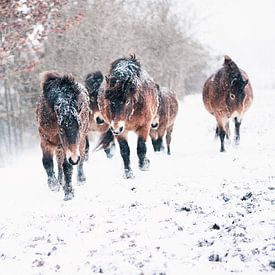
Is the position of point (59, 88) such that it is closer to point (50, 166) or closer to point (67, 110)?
point (67, 110)

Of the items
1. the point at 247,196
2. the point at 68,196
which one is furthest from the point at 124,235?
the point at 68,196

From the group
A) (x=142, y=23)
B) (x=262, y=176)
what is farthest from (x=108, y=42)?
(x=262, y=176)

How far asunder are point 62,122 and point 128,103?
184 centimetres

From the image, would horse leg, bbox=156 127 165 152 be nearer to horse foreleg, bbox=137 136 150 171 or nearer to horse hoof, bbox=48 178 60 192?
horse foreleg, bbox=137 136 150 171

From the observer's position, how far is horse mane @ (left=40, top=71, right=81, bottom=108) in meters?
8.23

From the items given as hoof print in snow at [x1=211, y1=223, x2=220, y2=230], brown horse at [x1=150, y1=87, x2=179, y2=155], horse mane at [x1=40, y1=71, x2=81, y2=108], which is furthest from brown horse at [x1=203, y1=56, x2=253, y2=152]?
hoof print in snow at [x1=211, y1=223, x2=220, y2=230]

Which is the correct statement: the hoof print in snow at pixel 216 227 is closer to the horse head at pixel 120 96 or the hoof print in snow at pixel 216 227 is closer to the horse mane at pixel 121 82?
the horse head at pixel 120 96

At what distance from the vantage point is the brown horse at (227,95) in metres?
12.8

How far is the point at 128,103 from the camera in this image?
9.35 m

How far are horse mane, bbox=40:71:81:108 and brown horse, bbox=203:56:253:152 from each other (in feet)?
18.6

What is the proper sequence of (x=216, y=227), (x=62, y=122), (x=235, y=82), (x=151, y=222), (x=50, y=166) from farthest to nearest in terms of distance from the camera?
(x=235, y=82) → (x=50, y=166) → (x=62, y=122) → (x=151, y=222) → (x=216, y=227)

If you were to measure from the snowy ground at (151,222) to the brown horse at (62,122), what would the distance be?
54 cm

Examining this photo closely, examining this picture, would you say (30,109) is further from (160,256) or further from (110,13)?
(160,256)

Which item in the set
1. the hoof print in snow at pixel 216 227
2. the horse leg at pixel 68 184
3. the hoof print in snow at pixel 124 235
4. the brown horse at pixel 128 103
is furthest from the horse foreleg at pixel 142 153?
the hoof print in snow at pixel 216 227
